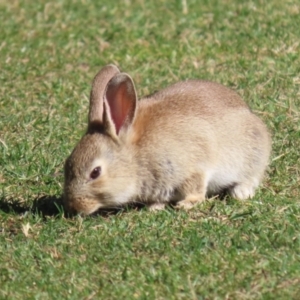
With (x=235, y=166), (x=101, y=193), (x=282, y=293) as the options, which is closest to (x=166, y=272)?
(x=282, y=293)

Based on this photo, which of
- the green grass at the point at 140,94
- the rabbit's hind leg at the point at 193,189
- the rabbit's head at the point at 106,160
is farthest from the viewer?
the rabbit's hind leg at the point at 193,189

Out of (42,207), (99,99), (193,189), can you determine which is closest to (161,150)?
(193,189)

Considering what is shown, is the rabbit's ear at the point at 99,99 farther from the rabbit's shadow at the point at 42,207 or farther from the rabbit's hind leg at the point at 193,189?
the rabbit's hind leg at the point at 193,189

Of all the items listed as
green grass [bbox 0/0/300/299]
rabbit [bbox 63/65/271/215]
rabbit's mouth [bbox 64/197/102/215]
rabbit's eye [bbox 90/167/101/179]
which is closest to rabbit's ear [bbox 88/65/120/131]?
rabbit [bbox 63/65/271/215]

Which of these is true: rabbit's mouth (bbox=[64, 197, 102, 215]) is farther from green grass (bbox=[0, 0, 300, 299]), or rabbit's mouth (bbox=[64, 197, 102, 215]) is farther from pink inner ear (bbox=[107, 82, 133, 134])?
pink inner ear (bbox=[107, 82, 133, 134])

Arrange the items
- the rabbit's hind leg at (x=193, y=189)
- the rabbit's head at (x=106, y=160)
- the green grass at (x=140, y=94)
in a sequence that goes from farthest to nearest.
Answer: the rabbit's hind leg at (x=193, y=189) → the rabbit's head at (x=106, y=160) → the green grass at (x=140, y=94)

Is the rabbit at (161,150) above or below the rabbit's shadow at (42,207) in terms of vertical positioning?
above

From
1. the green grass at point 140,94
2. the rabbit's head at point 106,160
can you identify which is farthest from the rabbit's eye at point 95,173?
the green grass at point 140,94
